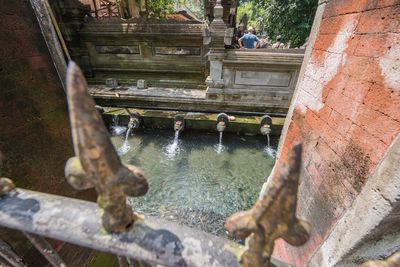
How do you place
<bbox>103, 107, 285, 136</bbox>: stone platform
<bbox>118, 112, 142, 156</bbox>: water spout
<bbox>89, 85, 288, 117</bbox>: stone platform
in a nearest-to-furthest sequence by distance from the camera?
<bbox>103, 107, 285, 136</bbox>: stone platform
<bbox>118, 112, 142, 156</bbox>: water spout
<bbox>89, 85, 288, 117</bbox>: stone platform

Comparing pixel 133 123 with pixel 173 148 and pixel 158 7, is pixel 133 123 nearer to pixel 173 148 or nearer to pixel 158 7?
pixel 173 148

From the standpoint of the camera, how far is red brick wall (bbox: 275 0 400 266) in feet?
4.75

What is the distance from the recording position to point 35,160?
6.23 ft

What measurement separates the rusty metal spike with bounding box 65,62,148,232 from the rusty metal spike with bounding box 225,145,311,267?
384 mm

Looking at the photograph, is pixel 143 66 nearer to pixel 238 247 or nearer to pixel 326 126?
pixel 326 126

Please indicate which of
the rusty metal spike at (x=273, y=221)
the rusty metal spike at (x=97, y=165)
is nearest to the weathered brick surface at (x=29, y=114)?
the rusty metal spike at (x=97, y=165)

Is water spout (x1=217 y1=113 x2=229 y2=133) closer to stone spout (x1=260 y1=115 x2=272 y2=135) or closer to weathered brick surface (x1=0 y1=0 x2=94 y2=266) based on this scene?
stone spout (x1=260 y1=115 x2=272 y2=135)

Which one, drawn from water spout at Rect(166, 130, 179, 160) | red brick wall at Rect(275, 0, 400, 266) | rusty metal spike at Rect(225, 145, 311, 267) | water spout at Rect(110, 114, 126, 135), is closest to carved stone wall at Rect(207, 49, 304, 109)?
water spout at Rect(166, 130, 179, 160)

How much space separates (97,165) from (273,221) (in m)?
0.59

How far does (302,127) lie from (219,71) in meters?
4.22

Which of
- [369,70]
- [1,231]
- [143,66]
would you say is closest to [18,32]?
[1,231]

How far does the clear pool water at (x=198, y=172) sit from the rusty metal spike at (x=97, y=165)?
3373 mm

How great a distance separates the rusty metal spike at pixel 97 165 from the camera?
0.55 meters

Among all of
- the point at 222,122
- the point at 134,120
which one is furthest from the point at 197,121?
the point at 134,120
